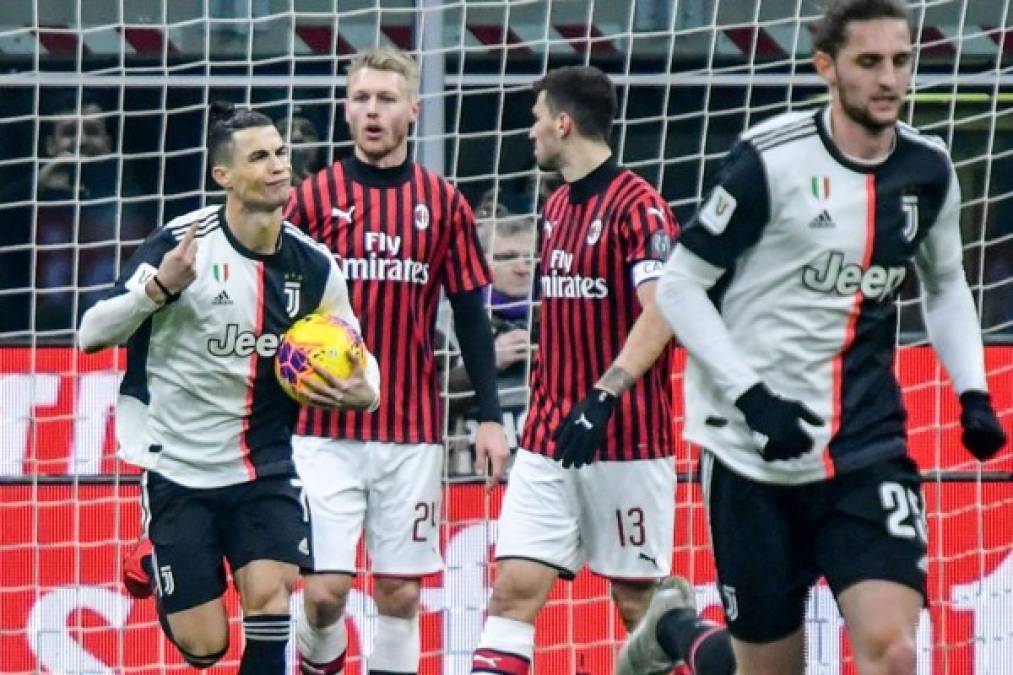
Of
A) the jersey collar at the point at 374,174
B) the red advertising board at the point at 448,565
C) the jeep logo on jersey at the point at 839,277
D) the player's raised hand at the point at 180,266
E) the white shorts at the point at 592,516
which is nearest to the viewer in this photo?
the jeep logo on jersey at the point at 839,277

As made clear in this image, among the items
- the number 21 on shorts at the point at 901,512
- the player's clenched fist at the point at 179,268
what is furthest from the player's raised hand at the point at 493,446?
the number 21 on shorts at the point at 901,512

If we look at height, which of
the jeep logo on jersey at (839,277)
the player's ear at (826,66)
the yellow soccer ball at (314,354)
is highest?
the player's ear at (826,66)

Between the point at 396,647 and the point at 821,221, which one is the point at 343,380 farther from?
the point at 821,221

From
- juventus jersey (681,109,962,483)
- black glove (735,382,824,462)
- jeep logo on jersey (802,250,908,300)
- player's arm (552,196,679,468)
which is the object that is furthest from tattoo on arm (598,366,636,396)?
black glove (735,382,824,462)

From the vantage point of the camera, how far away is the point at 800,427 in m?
5.09

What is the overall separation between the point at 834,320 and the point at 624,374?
1510 mm

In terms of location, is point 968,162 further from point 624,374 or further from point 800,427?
point 800,427

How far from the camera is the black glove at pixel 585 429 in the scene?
6.60 m

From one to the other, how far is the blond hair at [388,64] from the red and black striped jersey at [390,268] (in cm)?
28

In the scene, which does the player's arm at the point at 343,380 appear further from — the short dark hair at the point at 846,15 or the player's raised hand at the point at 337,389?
the short dark hair at the point at 846,15

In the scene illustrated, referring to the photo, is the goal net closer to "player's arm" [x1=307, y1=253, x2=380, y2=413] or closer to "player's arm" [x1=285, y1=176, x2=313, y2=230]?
"player's arm" [x1=285, y1=176, x2=313, y2=230]

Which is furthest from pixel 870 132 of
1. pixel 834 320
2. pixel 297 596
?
pixel 297 596

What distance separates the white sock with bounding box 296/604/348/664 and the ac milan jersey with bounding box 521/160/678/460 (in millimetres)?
822

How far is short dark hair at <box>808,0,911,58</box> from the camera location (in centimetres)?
523
